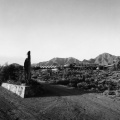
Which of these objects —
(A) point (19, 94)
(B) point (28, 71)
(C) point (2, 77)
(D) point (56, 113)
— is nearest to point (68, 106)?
(D) point (56, 113)

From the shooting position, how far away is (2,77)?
96.5ft

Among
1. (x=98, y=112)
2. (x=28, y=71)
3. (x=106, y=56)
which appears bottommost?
(x=98, y=112)

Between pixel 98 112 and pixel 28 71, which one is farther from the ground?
pixel 28 71

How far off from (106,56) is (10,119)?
137 m

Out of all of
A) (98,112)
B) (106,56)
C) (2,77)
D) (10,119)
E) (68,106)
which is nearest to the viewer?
(10,119)

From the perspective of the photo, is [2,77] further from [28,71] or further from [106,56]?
[106,56]

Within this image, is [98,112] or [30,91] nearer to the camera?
[98,112]

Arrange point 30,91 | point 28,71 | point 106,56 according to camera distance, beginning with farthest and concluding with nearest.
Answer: point 106,56, point 28,71, point 30,91

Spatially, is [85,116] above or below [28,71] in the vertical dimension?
below

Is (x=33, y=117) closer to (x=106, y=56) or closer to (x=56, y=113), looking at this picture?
(x=56, y=113)

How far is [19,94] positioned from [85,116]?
9314mm

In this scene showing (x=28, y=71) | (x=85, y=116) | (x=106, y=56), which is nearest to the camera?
(x=85, y=116)

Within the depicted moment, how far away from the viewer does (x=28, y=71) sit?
19.9 meters

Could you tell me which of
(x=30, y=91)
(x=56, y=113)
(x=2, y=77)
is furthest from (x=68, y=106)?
(x=2, y=77)
